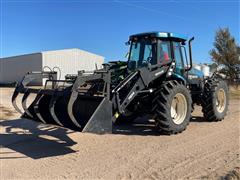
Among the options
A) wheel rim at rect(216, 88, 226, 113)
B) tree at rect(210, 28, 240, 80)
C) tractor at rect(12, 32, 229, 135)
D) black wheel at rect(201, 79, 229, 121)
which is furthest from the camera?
tree at rect(210, 28, 240, 80)

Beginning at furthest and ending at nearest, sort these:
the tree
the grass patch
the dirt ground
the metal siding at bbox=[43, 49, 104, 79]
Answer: the metal siding at bbox=[43, 49, 104, 79] < the tree < the dirt ground < the grass patch

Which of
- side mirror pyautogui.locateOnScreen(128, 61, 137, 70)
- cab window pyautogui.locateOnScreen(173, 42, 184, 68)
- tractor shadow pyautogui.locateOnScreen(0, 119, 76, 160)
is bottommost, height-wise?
tractor shadow pyautogui.locateOnScreen(0, 119, 76, 160)

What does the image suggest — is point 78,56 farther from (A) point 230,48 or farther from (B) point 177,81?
(B) point 177,81

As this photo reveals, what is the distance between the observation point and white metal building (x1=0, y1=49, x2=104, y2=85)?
37344 mm

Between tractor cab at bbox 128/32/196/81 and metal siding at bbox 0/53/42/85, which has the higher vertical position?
metal siding at bbox 0/53/42/85

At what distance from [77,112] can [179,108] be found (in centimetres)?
255

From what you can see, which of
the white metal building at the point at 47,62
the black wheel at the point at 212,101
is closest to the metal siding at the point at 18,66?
the white metal building at the point at 47,62

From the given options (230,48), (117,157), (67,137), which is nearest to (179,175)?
(117,157)

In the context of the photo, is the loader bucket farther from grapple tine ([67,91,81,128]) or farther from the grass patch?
the grass patch

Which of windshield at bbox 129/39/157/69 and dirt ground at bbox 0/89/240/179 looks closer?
dirt ground at bbox 0/89/240/179

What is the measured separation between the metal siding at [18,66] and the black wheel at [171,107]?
29760mm

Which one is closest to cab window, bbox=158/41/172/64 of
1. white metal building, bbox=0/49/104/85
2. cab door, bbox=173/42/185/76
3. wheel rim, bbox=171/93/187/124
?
cab door, bbox=173/42/185/76

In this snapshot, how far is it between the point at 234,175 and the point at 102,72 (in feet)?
10.6

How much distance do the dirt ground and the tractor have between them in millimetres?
502
